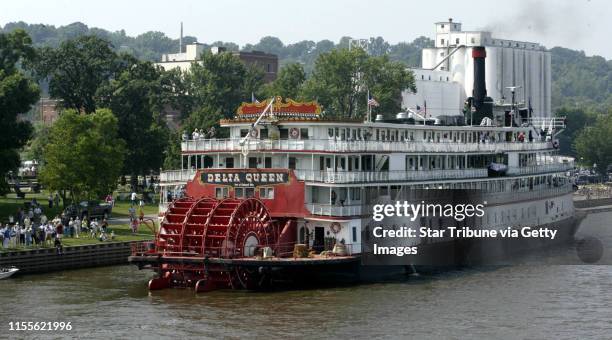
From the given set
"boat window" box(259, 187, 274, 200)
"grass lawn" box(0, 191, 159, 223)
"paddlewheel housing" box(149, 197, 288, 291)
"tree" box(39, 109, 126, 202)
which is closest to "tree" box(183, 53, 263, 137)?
"grass lawn" box(0, 191, 159, 223)

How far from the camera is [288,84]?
119 m

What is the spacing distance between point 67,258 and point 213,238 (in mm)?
11047

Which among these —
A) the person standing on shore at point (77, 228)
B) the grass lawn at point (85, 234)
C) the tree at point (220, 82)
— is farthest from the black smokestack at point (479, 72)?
the tree at point (220, 82)

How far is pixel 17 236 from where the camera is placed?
56125 millimetres

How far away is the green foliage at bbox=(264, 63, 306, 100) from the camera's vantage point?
→ 117 metres

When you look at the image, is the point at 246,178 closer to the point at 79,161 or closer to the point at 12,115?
the point at 79,161

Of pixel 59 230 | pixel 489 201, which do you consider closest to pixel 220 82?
pixel 489 201

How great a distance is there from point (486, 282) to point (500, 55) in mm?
118051

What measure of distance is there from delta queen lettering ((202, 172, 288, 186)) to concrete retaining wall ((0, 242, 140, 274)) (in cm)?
870

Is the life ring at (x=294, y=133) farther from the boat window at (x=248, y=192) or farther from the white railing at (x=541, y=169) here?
the white railing at (x=541, y=169)

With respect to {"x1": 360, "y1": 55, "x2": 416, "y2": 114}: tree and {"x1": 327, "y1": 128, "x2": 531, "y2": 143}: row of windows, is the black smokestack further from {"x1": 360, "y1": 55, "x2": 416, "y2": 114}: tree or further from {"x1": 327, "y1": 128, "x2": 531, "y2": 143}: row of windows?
{"x1": 360, "y1": 55, "x2": 416, "y2": 114}: tree

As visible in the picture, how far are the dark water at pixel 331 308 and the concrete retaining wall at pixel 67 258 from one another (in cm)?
119

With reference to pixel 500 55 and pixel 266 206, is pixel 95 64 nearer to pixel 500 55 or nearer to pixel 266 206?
pixel 266 206

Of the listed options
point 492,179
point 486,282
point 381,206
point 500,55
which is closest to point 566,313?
point 486,282
